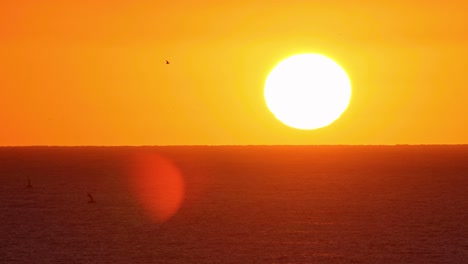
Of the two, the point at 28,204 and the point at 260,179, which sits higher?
the point at 260,179

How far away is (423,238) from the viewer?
168 feet

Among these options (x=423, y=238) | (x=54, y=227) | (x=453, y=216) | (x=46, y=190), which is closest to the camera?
(x=423, y=238)

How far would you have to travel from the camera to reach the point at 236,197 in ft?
265

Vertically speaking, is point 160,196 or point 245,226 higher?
point 160,196

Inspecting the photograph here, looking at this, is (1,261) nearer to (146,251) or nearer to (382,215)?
(146,251)

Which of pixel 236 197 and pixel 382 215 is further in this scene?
pixel 236 197

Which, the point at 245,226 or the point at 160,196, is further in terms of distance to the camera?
the point at 160,196

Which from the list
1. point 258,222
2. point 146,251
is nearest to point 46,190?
point 258,222

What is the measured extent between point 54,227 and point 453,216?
83.6 ft

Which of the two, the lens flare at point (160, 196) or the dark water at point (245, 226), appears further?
the lens flare at point (160, 196)

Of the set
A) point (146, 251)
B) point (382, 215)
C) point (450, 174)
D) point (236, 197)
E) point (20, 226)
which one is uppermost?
point (450, 174)

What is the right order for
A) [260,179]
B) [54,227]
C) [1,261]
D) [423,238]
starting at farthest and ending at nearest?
[260,179], [54,227], [423,238], [1,261]

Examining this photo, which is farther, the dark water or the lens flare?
the lens flare

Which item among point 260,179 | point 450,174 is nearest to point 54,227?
point 260,179
